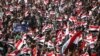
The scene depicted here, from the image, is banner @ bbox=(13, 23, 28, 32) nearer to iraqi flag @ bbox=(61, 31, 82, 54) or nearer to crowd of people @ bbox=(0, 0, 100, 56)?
crowd of people @ bbox=(0, 0, 100, 56)

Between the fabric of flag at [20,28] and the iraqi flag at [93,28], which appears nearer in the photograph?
the iraqi flag at [93,28]

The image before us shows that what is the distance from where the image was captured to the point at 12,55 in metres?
24.2

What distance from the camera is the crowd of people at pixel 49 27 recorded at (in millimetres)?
25180

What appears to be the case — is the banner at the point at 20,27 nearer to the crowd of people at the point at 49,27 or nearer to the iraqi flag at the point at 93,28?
the crowd of people at the point at 49,27

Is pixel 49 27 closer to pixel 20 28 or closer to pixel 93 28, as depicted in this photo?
pixel 20 28

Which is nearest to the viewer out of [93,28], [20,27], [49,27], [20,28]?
[93,28]

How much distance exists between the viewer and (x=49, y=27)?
103 feet

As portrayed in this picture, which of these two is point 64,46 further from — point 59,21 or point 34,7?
point 34,7

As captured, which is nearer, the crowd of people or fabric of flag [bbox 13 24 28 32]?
the crowd of people

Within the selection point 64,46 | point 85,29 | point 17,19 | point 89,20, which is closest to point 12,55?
point 64,46

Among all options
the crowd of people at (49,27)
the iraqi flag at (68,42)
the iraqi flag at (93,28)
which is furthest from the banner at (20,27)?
the iraqi flag at (68,42)

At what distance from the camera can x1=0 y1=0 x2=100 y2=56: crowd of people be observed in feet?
82.6

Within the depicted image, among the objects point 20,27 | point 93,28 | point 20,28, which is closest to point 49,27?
point 20,28

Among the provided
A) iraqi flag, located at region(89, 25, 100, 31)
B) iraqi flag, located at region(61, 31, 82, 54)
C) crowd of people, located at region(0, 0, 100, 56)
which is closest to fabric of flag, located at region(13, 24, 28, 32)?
crowd of people, located at region(0, 0, 100, 56)
